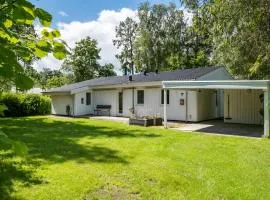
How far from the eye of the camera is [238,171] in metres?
7.77

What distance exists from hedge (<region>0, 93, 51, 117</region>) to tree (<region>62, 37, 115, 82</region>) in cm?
2027

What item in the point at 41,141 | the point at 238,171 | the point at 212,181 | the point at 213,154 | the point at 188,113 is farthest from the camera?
the point at 188,113

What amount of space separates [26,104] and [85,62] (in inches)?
929

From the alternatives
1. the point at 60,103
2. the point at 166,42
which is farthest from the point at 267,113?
the point at 166,42

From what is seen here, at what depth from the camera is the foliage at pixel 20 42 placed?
52.3 inches

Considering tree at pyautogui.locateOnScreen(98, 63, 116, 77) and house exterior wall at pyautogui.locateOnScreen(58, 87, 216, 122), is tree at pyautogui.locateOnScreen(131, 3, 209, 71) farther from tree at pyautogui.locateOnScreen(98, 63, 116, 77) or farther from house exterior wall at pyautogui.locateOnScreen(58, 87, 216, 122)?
house exterior wall at pyautogui.locateOnScreen(58, 87, 216, 122)

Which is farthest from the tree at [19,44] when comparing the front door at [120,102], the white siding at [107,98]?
the white siding at [107,98]

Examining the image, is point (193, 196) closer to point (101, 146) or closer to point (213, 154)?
point (213, 154)

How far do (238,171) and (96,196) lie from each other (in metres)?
3.87

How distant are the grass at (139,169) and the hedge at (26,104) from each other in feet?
47.3

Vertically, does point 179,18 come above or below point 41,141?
above

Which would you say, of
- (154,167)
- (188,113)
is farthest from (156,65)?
(154,167)

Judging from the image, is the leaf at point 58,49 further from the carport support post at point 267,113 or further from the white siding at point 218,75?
the white siding at point 218,75

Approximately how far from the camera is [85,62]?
1932 inches
